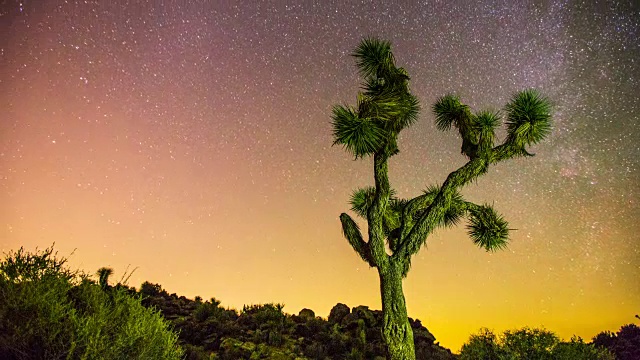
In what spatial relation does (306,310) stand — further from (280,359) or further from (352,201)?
(352,201)

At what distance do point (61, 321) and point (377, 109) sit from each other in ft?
23.5

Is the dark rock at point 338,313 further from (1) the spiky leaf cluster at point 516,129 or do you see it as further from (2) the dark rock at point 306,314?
(1) the spiky leaf cluster at point 516,129

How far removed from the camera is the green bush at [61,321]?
566cm

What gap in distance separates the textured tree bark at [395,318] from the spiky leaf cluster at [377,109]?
2713 millimetres

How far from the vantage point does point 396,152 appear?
1175cm

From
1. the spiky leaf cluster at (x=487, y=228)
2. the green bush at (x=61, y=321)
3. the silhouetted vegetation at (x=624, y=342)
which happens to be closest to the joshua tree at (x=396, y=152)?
the spiky leaf cluster at (x=487, y=228)

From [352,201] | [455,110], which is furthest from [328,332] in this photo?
[455,110]

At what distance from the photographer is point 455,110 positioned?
12539 mm

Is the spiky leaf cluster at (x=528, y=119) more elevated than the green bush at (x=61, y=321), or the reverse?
the spiky leaf cluster at (x=528, y=119)

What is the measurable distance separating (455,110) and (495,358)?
6015 millimetres

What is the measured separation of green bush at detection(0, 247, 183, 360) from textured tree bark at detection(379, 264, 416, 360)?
4.85 meters

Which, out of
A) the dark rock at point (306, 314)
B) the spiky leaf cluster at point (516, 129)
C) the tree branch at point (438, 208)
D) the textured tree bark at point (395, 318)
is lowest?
the textured tree bark at point (395, 318)

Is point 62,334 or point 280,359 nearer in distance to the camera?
point 62,334

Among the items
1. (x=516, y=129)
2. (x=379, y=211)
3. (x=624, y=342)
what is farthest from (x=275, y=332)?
(x=624, y=342)
